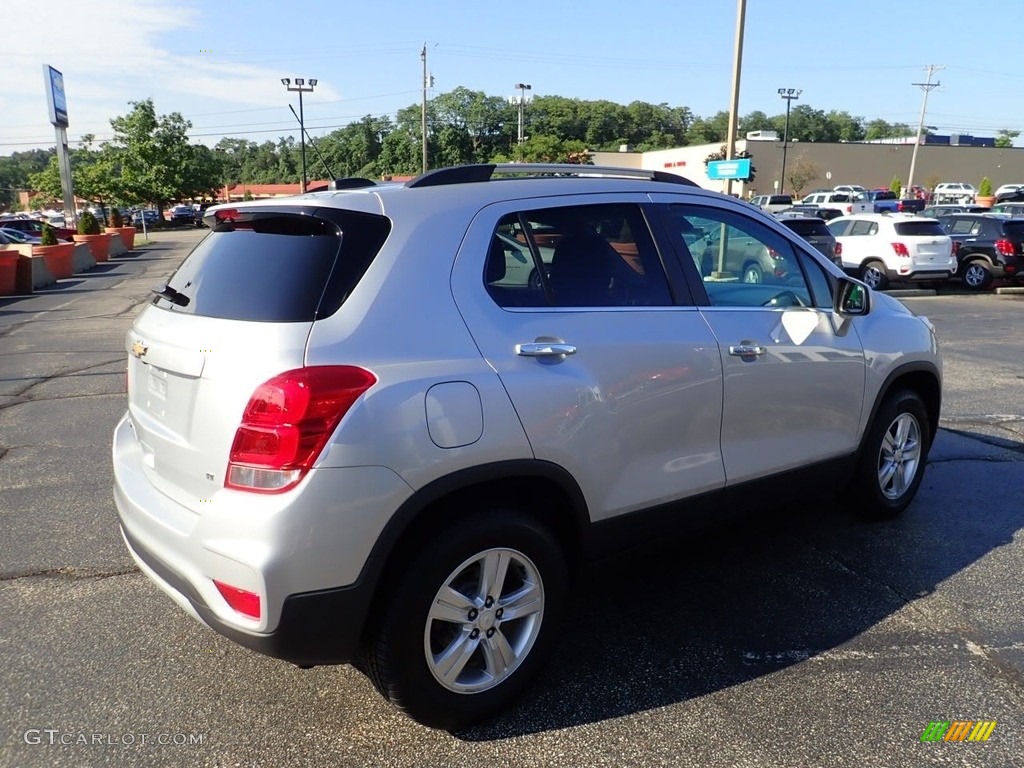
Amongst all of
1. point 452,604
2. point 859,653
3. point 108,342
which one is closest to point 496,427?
point 452,604

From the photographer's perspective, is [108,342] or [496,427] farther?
[108,342]

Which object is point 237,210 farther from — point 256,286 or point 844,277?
point 844,277

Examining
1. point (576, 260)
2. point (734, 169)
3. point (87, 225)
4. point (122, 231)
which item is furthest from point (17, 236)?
point (576, 260)

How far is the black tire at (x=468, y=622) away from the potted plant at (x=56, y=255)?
2241cm

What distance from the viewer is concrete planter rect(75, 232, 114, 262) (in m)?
28.9

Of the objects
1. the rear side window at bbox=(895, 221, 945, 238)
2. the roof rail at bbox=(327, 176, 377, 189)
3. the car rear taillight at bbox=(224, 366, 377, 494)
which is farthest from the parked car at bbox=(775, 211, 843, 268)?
the car rear taillight at bbox=(224, 366, 377, 494)

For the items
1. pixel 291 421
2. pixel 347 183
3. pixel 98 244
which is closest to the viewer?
pixel 291 421

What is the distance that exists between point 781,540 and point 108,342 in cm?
995

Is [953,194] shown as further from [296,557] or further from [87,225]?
[296,557]

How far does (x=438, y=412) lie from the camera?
8.09 ft

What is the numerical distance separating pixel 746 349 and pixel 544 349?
112 cm

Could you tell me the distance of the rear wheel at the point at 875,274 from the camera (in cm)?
1784

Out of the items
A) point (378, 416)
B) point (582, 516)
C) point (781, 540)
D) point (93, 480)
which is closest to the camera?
point (378, 416)

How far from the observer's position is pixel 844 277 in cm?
409
